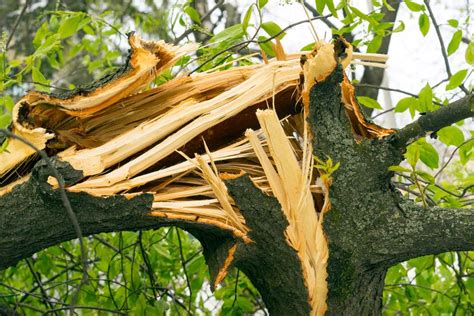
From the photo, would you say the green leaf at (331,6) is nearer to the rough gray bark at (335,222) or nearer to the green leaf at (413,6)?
the green leaf at (413,6)

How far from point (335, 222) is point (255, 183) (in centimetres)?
18

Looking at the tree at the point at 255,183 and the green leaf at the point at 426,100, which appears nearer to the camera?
the tree at the point at 255,183

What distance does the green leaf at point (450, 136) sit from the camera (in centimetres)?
178

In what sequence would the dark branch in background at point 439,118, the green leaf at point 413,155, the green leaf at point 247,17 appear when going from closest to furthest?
the dark branch in background at point 439,118
the green leaf at point 413,155
the green leaf at point 247,17

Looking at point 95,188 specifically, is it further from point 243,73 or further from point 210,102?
point 243,73

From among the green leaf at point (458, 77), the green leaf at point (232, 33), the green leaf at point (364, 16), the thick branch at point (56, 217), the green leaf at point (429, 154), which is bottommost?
the thick branch at point (56, 217)

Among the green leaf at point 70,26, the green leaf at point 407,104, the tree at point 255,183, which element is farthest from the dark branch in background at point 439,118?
the green leaf at point 70,26

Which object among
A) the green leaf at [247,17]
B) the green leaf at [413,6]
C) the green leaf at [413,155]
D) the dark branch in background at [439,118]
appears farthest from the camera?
the green leaf at [413,6]

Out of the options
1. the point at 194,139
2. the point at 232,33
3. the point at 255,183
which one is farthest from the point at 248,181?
the point at 232,33

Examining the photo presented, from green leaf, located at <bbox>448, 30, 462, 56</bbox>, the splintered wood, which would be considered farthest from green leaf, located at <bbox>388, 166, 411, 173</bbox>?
green leaf, located at <bbox>448, 30, 462, 56</bbox>

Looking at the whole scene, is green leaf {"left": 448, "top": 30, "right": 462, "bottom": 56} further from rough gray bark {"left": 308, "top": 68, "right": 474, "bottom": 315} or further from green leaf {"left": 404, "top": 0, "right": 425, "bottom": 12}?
rough gray bark {"left": 308, "top": 68, "right": 474, "bottom": 315}

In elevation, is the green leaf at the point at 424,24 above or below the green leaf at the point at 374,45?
above

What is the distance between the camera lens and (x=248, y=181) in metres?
1.40

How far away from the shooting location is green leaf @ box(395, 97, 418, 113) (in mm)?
1814
